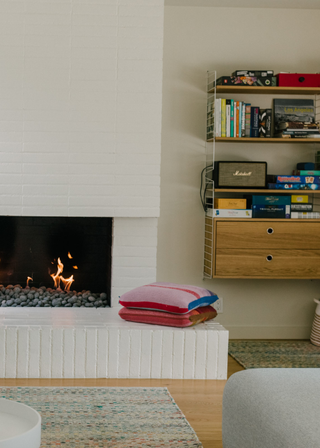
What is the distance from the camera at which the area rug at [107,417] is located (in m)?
2.02

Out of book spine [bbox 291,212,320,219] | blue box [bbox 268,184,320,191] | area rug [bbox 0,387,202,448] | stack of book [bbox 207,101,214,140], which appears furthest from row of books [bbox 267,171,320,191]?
area rug [bbox 0,387,202,448]

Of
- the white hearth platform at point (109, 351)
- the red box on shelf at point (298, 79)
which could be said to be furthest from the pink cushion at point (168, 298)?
the red box on shelf at point (298, 79)

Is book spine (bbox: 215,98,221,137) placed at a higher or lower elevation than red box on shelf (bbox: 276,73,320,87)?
lower

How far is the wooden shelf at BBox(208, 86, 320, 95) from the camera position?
3.78 meters

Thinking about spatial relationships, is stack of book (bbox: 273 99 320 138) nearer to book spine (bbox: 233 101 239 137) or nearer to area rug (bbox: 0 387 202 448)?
book spine (bbox: 233 101 239 137)

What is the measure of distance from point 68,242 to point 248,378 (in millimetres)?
2382

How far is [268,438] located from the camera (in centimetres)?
139

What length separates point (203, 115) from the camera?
13.2ft

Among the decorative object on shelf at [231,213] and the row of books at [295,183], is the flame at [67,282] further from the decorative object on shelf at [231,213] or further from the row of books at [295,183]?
the row of books at [295,183]

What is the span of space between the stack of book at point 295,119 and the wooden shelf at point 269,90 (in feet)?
0.21

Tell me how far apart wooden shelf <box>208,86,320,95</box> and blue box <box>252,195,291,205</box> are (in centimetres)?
78

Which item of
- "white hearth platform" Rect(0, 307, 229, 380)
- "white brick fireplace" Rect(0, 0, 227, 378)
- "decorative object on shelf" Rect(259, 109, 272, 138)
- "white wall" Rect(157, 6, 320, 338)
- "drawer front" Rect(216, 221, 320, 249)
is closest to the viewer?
"white hearth platform" Rect(0, 307, 229, 380)

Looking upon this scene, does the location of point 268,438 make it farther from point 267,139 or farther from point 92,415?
point 267,139

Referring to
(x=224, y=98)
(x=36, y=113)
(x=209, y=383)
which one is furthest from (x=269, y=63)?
(x=209, y=383)
